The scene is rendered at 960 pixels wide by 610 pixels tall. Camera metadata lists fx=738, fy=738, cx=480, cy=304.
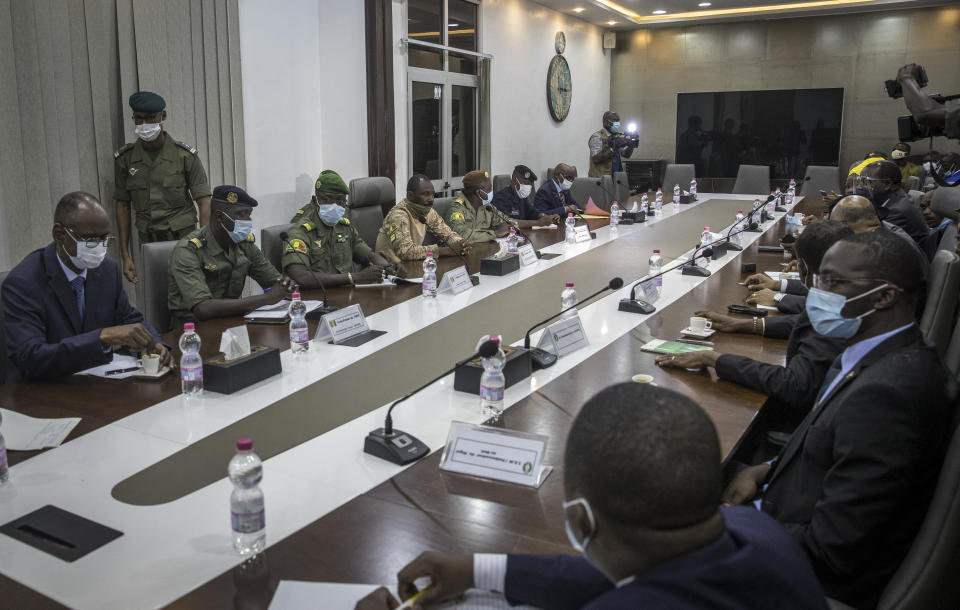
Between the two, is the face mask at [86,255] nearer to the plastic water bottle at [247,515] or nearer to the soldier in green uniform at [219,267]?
the soldier in green uniform at [219,267]

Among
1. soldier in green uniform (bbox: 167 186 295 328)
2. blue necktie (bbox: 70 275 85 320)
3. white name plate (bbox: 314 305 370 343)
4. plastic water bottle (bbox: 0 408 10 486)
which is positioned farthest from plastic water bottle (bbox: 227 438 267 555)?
soldier in green uniform (bbox: 167 186 295 328)

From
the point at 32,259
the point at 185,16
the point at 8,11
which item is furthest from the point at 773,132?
the point at 32,259

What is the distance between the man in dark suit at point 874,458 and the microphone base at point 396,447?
749 mm

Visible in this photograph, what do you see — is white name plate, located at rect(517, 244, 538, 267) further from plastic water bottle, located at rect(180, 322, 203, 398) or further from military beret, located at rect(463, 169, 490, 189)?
plastic water bottle, located at rect(180, 322, 203, 398)

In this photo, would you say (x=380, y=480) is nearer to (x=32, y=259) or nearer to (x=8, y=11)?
(x=32, y=259)

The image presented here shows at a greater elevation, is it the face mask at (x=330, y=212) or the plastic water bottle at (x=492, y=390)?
the face mask at (x=330, y=212)

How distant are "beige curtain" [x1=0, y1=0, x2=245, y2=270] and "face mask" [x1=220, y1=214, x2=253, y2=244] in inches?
55.0

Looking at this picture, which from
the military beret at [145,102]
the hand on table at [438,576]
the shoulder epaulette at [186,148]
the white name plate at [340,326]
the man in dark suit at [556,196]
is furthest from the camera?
the man in dark suit at [556,196]

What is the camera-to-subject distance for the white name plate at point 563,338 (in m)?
2.32

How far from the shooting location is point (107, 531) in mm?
1353

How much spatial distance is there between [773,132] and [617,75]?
91.1 inches

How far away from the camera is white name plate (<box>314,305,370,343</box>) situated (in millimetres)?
2492

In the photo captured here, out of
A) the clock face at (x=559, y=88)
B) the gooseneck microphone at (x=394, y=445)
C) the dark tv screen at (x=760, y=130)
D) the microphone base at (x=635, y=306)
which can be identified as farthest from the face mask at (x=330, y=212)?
the dark tv screen at (x=760, y=130)

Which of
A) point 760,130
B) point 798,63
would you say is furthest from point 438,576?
point 798,63
